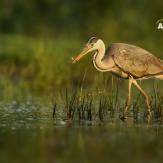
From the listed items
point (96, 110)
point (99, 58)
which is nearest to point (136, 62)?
point (99, 58)

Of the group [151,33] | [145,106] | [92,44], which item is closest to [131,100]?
[145,106]

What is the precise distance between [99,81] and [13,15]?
11.8 metres

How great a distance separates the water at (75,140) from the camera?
866 centimetres

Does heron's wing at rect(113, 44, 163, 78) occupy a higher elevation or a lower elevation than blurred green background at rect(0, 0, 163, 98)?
lower

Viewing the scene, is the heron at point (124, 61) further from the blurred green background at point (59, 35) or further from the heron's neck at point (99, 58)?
the blurred green background at point (59, 35)

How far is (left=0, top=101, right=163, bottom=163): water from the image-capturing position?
8.66 meters

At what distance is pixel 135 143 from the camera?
9.45m

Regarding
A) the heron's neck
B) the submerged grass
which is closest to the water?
the submerged grass

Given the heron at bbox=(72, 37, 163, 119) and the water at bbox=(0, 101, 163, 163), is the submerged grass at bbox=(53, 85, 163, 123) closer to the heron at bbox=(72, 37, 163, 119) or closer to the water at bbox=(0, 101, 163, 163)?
the water at bbox=(0, 101, 163, 163)

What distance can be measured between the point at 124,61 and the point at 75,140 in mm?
3240

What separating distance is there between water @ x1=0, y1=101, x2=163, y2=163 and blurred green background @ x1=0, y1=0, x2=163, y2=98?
2.24 m

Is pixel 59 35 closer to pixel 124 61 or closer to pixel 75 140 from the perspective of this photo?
pixel 124 61

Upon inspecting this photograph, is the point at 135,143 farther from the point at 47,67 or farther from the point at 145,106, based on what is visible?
the point at 47,67

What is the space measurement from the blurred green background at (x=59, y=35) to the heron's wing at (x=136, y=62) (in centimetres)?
77
